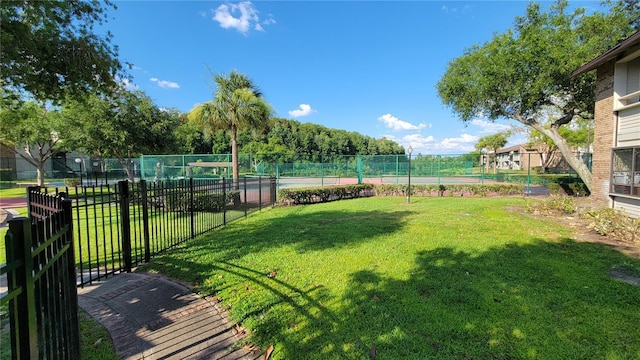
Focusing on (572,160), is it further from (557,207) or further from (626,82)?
(557,207)

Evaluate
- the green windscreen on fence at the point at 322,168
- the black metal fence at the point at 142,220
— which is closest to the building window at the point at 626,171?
the black metal fence at the point at 142,220

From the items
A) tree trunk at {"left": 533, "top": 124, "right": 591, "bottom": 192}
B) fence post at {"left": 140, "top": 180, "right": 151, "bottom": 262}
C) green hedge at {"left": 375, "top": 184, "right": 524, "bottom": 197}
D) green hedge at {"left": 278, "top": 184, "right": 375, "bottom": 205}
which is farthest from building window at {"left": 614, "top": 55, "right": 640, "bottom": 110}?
fence post at {"left": 140, "top": 180, "right": 151, "bottom": 262}

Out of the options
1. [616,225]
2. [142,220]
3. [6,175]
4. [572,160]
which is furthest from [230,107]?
[6,175]

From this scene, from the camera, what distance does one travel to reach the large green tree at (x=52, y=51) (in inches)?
193

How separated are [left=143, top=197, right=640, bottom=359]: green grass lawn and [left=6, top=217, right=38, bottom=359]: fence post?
1842 mm

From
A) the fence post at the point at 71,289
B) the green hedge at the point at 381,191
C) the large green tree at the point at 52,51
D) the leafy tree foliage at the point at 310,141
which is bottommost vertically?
the green hedge at the point at 381,191

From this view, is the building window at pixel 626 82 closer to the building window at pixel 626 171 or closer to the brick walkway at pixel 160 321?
the building window at pixel 626 171

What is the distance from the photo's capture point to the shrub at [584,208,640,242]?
649 cm

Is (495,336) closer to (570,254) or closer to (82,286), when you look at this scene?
(570,254)

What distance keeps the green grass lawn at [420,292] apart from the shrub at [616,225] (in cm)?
107

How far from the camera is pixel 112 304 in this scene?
3.67 meters

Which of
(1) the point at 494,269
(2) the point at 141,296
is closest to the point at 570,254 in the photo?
(1) the point at 494,269

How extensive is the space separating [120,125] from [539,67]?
21.3 m

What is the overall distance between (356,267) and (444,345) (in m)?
2.11
